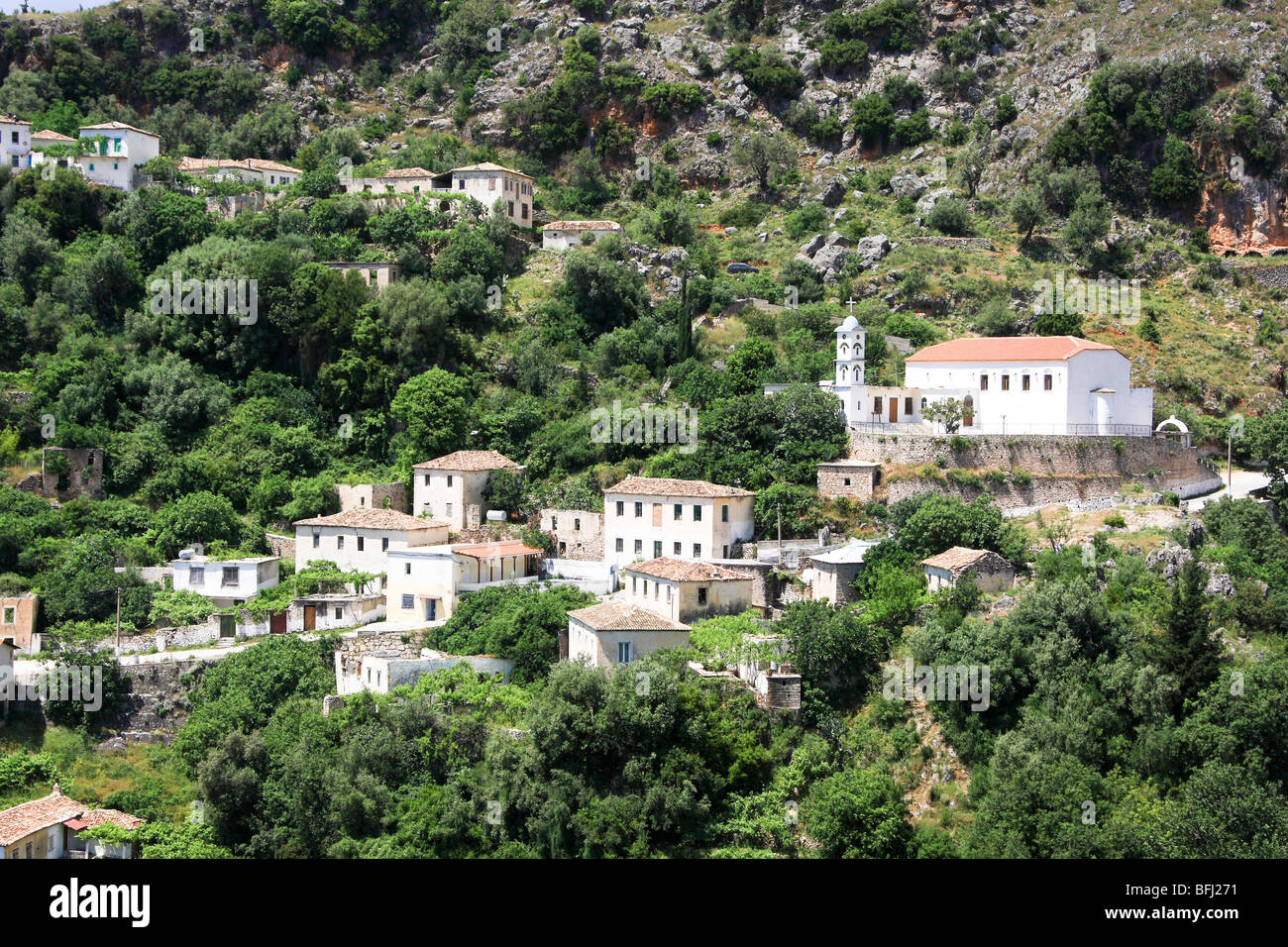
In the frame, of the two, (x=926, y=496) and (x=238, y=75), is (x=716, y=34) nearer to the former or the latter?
(x=238, y=75)

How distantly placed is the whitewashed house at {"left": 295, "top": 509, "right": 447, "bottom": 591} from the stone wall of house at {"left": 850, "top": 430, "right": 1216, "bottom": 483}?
45.5ft

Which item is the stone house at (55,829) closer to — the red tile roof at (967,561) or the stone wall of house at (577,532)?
the stone wall of house at (577,532)

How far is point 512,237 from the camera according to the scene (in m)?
57.8

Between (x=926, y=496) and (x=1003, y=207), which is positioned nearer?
(x=926, y=496)

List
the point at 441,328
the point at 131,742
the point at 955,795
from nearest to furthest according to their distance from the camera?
1. the point at 955,795
2. the point at 131,742
3. the point at 441,328

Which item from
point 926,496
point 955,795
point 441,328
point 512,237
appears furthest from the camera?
point 512,237

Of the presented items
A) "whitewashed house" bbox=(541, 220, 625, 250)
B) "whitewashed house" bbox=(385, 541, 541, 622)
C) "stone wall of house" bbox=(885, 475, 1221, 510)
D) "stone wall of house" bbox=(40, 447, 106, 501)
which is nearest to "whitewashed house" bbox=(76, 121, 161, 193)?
"whitewashed house" bbox=(541, 220, 625, 250)

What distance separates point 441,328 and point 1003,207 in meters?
29.0

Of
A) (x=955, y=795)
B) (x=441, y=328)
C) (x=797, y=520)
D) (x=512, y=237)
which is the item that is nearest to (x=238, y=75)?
(x=512, y=237)

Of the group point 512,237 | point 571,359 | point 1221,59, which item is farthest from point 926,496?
point 1221,59

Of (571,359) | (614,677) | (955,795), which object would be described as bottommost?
(955,795)

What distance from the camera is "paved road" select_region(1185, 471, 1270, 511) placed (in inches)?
1566

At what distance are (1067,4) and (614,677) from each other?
193ft

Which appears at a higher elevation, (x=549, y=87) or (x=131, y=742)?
(x=549, y=87)
